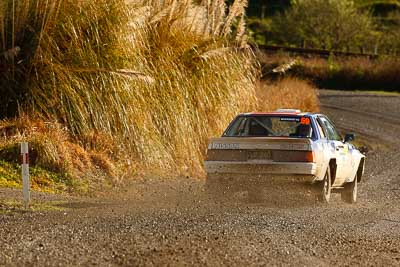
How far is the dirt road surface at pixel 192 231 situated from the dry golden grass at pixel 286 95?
829 centimetres

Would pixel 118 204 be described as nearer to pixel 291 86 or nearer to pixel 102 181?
pixel 102 181

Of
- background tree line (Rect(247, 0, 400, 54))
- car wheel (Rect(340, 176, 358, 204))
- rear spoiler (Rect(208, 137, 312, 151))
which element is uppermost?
rear spoiler (Rect(208, 137, 312, 151))

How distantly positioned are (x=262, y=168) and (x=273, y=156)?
8.8 inches

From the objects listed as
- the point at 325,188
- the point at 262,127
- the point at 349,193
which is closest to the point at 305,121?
the point at 262,127

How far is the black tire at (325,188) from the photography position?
1469cm

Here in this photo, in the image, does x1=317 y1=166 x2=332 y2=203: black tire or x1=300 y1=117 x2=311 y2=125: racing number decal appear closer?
x1=317 y1=166 x2=332 y2=203: black tire

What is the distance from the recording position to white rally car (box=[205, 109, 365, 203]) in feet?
47.0

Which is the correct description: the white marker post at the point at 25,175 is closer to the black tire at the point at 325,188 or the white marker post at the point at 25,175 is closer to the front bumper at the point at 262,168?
the front bumper at the point at 262,168

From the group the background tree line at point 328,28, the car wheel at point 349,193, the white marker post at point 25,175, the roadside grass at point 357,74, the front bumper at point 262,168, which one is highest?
the white marker post at point 25,175

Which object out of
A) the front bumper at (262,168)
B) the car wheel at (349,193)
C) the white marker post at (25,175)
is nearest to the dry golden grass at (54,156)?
the front bumper at (262,168)

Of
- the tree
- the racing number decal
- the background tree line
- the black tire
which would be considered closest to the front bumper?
the black tire

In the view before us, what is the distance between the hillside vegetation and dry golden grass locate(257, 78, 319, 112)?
17.8ft

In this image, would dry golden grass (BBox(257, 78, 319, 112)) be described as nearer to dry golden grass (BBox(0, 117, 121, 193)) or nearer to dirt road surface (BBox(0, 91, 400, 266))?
dry golden grass (BBox(0, 117, 121, 193))

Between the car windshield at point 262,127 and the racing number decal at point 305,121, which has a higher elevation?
the racing number decal at point 305,121
